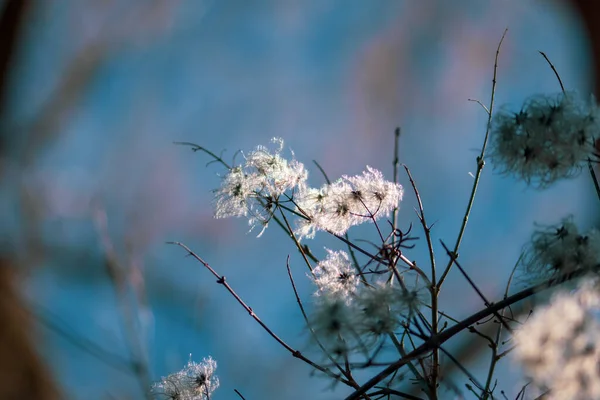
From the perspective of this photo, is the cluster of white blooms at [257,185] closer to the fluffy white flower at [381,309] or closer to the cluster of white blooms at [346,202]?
the cluster of white blooms at [346,202]

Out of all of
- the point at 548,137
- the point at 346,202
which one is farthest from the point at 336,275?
the point at 548,137

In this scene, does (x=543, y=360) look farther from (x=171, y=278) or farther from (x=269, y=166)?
(x=171, y=278)

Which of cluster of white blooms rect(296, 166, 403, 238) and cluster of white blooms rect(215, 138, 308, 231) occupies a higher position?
cluster of white blooms rect(215, 138, 308, 231)

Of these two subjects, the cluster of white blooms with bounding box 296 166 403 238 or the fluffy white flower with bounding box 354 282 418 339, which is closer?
the fluffy white flower with bounding box 354 282 418 339

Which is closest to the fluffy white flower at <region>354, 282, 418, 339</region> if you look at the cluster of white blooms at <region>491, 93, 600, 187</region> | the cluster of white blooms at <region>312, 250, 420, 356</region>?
the cluster of white blooms at <region>312, 250, 420, 356</region>

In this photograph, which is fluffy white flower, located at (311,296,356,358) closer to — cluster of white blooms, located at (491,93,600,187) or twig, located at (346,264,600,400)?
twig, located at (346,264,600,400)

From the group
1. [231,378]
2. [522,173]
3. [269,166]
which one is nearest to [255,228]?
[269,166]

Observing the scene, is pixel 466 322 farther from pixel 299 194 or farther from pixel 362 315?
pixel 299 194
